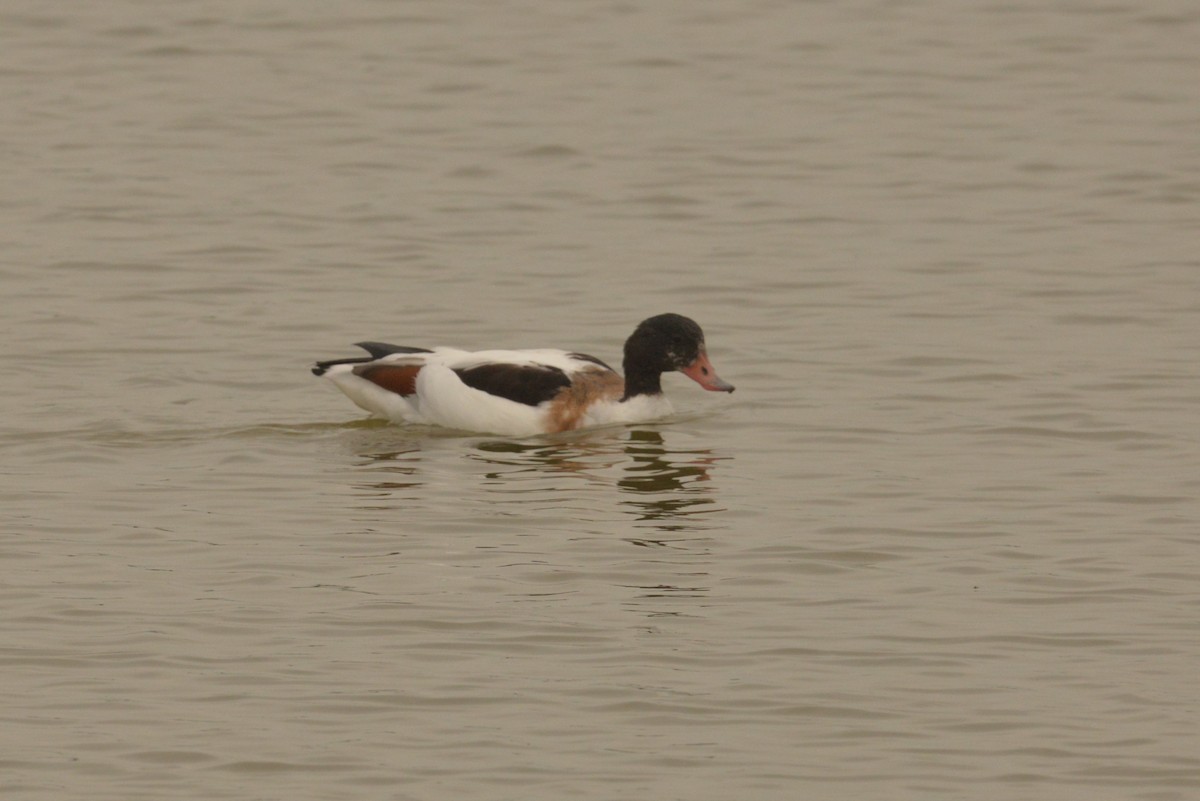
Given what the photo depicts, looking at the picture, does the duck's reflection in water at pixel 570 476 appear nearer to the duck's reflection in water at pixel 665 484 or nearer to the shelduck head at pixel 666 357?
the duck's reflection in water at pixel 665 484

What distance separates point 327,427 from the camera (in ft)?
50.6

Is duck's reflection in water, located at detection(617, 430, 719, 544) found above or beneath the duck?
beneath

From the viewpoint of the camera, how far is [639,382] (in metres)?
15.7

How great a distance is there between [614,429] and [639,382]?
359mm

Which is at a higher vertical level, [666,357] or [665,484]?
[666,357]

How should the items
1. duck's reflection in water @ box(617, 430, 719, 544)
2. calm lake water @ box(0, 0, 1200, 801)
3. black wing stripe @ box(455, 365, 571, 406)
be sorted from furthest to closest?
black wing stripe @ box(455, 365, 571, 406) → duck's reflection in water @ box(617, 430, 719, 544) → calm lake water @ box(0, 0, 1200, 801)

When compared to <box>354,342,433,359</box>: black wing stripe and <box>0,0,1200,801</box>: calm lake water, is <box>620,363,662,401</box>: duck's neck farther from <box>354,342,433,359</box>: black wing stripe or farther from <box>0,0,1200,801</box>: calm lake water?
<box>354,342,433,359</box>: black wing stripe

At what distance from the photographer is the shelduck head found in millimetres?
15766

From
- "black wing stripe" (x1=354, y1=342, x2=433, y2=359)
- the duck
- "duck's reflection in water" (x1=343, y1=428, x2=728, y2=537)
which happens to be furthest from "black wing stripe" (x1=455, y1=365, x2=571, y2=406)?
"black wing stripe" (x1=354, y1=342, x2=433, y2=359)

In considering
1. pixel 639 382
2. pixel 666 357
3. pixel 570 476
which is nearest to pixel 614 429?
pixel 639 382

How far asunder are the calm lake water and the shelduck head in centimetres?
37

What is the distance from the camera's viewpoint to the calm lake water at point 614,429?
920cm

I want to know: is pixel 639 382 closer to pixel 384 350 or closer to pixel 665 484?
pixel 384 350

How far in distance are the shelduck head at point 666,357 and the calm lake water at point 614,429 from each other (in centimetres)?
37
